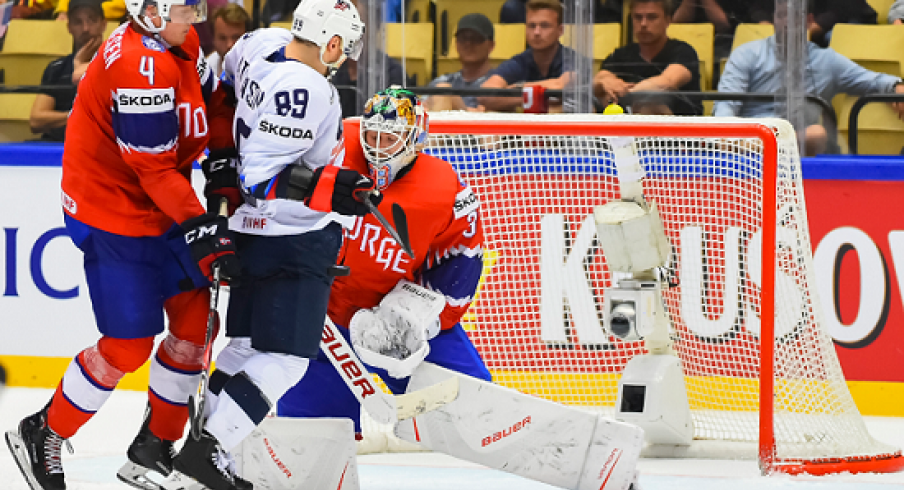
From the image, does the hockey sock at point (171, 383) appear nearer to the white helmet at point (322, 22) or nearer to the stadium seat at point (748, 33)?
the white helmet at point (322, 22)

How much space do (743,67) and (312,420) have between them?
7.65 feet

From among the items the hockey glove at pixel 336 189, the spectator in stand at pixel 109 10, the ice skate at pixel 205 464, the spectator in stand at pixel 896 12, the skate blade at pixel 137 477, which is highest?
the spectator in stand at pixel 109 10

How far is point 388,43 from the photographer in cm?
443

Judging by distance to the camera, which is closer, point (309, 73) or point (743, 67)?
point (309, 73)

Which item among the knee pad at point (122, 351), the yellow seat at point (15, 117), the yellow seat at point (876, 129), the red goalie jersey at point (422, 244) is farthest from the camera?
the yellow seat at point (15, 117)

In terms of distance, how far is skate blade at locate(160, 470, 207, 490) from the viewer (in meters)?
2.63

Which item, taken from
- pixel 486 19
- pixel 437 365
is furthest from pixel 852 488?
pixel 486 19

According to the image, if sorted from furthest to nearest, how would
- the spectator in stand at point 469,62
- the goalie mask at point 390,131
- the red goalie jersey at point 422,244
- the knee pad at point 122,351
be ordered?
the spectator in stand at point 469,62 < the red goalie jersey at point 422,244 < the goalie mask at point 390,131 < the knee pad at point 122,351

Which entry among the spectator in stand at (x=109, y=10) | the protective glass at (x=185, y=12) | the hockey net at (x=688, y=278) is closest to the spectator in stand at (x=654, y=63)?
A: the hockey net at (x=688, y=278)

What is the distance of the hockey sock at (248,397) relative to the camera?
2502mm

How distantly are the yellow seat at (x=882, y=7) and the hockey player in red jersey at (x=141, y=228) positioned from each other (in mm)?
2680

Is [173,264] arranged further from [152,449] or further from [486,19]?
[486,19]

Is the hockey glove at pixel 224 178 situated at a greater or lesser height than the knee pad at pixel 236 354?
greater

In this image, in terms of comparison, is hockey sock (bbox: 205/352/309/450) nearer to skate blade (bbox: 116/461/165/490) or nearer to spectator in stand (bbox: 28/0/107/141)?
skate blade (bbox: 116/461/165/490)
